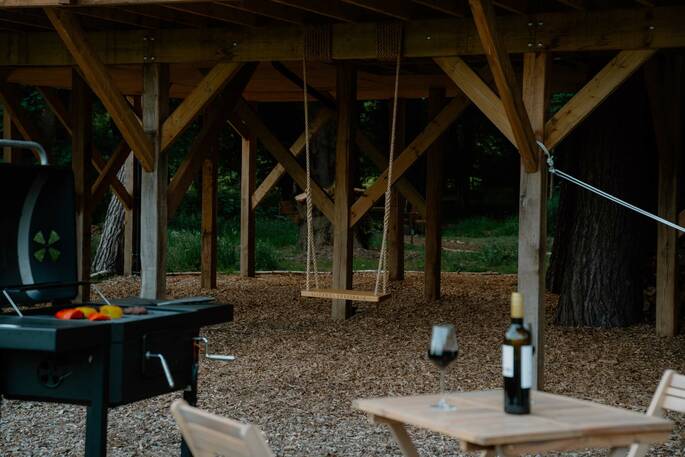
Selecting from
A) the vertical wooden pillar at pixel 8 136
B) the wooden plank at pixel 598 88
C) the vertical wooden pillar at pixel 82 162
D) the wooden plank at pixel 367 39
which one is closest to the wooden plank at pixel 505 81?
the wooden plank at pixel 598 88

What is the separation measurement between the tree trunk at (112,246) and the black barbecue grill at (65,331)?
10483 millimetres

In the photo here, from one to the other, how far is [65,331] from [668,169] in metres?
6.48

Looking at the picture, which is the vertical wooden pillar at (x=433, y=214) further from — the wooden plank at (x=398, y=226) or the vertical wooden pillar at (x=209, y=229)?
the vertical wooden pillar at (x=209, y=229)

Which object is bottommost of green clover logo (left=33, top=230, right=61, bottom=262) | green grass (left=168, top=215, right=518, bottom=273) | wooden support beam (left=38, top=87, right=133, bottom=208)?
green grass (left=168, top=215, right=518, bottom=273)

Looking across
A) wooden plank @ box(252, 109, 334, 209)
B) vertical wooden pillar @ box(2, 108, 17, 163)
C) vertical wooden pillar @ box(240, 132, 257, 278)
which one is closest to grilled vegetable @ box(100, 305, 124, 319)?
vertical wooden pillar @ box(2, 108, 17, 163)

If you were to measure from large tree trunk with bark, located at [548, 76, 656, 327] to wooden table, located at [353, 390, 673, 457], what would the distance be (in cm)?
666

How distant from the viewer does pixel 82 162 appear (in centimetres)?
1048

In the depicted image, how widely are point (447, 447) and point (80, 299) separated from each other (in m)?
5.96

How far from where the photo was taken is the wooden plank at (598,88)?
6.89 metres

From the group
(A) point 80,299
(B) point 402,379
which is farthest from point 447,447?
(A) point 80,299

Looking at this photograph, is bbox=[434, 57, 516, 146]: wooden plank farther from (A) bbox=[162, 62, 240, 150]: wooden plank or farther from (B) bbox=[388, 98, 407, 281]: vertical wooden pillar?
(B) bbox=[388, 98, 407, 281]: vertical wooden pillar

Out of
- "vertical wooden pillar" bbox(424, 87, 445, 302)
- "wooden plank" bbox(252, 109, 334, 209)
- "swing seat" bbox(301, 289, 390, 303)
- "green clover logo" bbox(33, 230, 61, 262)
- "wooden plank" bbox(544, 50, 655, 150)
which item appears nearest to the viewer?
"green clover logo" bbox(33, 230, 61, 262)

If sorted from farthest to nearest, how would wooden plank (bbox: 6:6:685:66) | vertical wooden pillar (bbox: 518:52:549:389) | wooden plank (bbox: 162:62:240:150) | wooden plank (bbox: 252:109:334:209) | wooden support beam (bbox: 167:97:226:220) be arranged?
wooden plank (bbox: 252:109:334:209), wooden support beam (bbox: 167:97:226:220), wooden plank (bbox: 162:62:240:150), vertical wooden pillar (bbox: 518:52:549:389), wooden plank (bbox: 6:6:685:66)

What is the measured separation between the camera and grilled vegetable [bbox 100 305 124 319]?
445 cm
